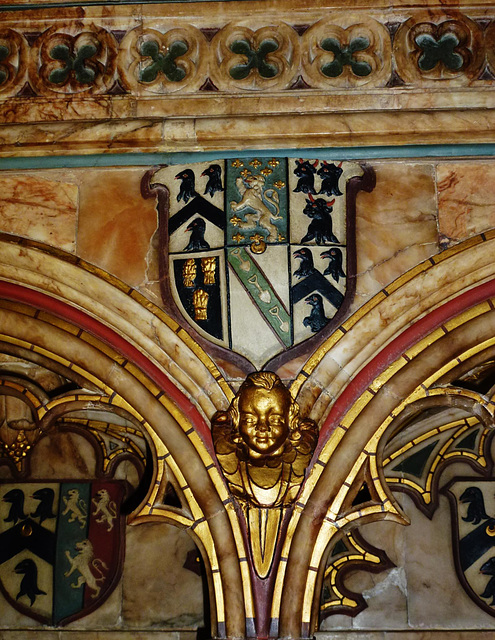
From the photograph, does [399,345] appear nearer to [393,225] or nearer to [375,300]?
[375,300]

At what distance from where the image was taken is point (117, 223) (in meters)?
4.03

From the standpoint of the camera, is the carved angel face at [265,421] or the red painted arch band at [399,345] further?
the red painted arch band at [399,345]

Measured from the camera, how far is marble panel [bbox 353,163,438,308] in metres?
3.90

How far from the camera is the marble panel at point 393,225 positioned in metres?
3.90

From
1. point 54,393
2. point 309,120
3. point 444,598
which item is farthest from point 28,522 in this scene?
point 309,120

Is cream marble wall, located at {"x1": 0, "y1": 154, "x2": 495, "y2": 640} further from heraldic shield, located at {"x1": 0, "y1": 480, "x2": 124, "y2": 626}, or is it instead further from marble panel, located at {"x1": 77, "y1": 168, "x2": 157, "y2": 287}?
heraldic shield, located at {"x1": 0, "y1": 480, "x2": 124, "y2": 626}

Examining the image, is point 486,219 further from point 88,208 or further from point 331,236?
point 88,208

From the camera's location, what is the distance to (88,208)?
4.06 meters

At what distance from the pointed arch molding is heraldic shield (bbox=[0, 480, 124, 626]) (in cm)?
132

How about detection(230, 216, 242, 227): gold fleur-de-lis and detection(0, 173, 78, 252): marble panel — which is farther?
detection(0, 173, 78, 252): marble panel

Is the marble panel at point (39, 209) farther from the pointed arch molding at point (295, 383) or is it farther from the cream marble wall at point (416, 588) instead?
the cream marble wall at point (416, 588)

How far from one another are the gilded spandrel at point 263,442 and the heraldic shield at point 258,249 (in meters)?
0.18

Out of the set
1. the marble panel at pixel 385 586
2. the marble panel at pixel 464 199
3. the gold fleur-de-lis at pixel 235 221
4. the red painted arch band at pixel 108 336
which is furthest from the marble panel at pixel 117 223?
the marble panel at pixel 385 586

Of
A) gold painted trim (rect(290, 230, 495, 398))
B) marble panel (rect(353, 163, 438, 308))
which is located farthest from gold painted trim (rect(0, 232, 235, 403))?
marble panel (rect(353, 163, 438, 308))
